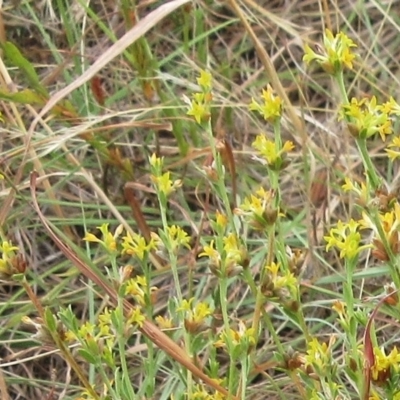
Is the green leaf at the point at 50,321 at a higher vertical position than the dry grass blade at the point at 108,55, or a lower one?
lower

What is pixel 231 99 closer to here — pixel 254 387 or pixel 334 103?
pixel 334 103

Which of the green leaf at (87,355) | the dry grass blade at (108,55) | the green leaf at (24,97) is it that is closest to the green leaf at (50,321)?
the green leaf at (87,355)

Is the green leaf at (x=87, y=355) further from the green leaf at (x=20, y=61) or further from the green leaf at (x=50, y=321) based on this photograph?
the green leaf at (x=20, y=61)

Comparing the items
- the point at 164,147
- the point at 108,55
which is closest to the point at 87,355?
the point at 108,55

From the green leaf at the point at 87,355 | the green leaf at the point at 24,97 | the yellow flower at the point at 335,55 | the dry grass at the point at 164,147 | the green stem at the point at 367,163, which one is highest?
the yellow flower at the point at 335,55

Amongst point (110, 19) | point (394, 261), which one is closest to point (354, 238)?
point (394, 261)
